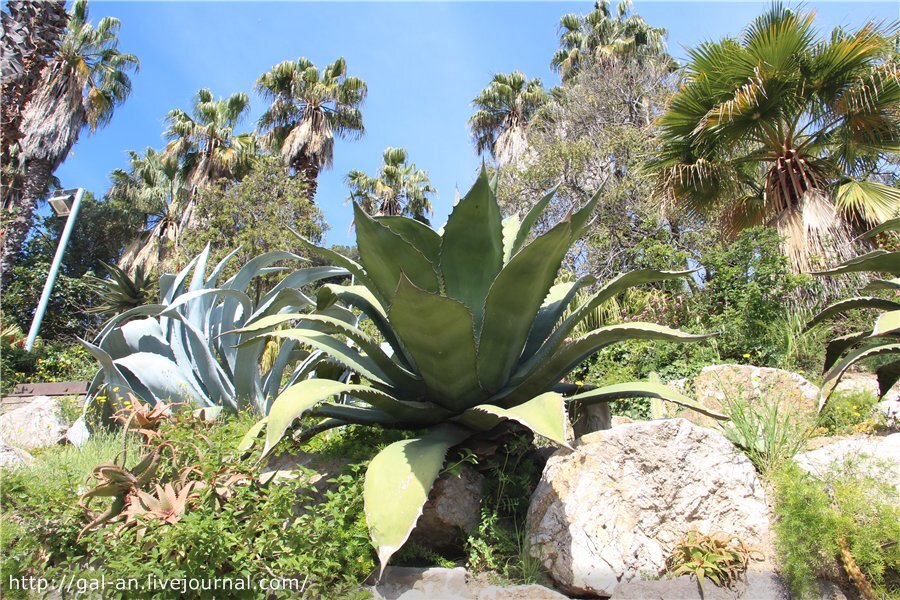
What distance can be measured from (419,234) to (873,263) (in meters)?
2.59

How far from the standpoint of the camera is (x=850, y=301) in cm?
318

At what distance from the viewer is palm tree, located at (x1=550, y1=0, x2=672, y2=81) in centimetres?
1775

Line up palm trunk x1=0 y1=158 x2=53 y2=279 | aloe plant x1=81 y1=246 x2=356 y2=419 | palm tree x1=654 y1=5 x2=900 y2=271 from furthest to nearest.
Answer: palm trunk x1=0 y1=158 x2=53 y2=279
palm tree x1=654 y1=5 x2=900 y2=271
aloe plant x1=81 y1=246 x2=356 y2=419

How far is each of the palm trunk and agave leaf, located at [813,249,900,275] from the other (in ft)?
47.0

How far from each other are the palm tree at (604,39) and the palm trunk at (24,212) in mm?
14804

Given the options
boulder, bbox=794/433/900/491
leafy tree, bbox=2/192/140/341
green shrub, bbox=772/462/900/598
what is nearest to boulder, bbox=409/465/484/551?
green shrub, bbox=772/462/900/598

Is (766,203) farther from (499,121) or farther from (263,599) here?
(499,121)

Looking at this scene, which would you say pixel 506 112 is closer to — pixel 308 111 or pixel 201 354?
pixel 308 111

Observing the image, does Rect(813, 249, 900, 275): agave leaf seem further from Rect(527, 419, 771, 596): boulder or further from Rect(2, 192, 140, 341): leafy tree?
Rect(2, 192, 140, 341): leafy tree

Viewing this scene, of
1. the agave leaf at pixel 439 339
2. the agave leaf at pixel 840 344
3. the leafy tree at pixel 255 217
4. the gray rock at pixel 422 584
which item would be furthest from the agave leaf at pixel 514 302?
the leafy tree at pixel 255 217

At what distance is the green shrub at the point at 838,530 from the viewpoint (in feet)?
6.53

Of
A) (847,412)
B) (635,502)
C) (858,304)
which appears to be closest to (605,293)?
(635,502)

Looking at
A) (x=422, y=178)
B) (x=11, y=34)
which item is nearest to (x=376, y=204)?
(x=422, y=178)

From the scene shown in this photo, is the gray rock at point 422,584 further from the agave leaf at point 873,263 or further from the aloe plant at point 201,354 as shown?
the agave leaf at point 873,263
